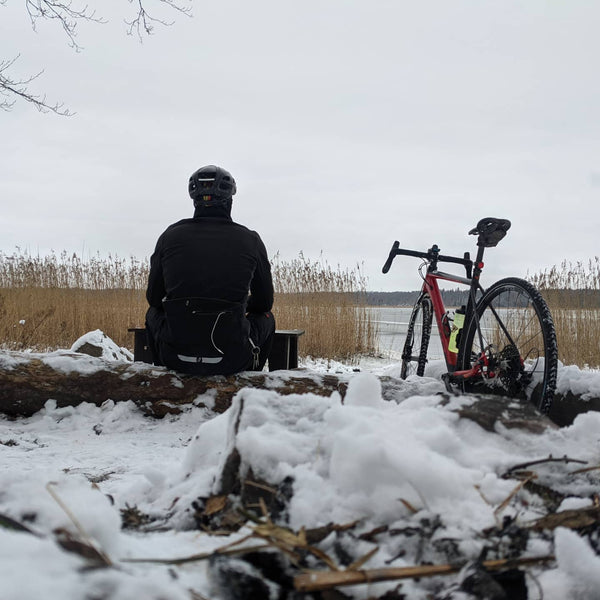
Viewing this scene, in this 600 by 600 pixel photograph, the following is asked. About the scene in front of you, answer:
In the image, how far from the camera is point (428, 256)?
4.61 metres

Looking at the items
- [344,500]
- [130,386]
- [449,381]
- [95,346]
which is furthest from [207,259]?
[95,346]

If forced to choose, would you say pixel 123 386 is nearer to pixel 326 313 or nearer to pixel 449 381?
pixel 449 381

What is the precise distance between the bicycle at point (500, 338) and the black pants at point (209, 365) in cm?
135

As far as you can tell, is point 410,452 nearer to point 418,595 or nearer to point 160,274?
point 418,595

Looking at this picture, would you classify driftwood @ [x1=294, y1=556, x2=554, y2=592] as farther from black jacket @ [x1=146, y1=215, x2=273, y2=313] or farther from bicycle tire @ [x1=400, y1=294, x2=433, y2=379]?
bicycle tire @ [x1=400, y1=294, x2=433, y2=379]

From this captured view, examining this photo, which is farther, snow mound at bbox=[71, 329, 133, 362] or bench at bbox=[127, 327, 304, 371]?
snow mound at bbox=[71, 329, 133, 362]

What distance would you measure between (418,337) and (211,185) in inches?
100

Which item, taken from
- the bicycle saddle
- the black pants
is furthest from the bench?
the bicycle saddle

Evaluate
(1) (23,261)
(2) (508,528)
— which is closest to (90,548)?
(2) (508,528)

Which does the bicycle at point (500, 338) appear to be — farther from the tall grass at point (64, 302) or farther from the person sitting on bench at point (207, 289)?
the tall grass at point (64, 302)

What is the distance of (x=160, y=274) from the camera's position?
3.79m

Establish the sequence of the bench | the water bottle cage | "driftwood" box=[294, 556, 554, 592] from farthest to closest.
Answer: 1. the bench
2. the water bottle cage
3. "driftwood" box=[294, 556, 554, 592]

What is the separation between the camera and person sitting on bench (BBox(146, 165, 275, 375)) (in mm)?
3521

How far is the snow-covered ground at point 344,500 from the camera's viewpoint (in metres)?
0.87
